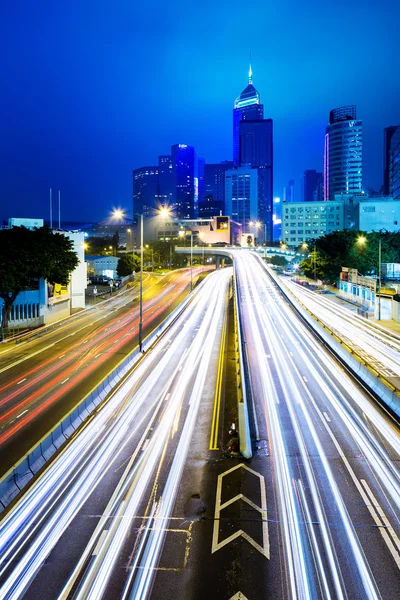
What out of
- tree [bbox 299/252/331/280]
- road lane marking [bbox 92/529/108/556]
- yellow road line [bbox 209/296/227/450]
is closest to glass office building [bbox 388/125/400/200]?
tree [bbox 299/252/331/280]

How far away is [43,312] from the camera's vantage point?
55.1 metres

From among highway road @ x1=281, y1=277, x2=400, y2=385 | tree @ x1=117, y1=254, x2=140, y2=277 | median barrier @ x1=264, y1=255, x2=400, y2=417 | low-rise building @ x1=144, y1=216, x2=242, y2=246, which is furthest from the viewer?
low-rise building @ x1=144, y1=216, x2=242, y2=246

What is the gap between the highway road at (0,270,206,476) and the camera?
905 inches

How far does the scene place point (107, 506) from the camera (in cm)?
1559

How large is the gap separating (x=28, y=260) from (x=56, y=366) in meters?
19.6

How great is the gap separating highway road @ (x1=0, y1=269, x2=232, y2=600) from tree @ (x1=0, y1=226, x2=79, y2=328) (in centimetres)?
2533

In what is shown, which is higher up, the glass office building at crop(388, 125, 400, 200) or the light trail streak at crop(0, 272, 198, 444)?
the glass office building at crop(388, 125, 400, 200)

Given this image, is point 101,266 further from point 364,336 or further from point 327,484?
point 327,484

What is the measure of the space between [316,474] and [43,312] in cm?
4426

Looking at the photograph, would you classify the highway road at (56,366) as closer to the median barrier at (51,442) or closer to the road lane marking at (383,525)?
the median barrier at (51,442)

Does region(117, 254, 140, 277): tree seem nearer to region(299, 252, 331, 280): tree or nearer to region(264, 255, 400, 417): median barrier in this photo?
region(299, 252, 331, 280): tree

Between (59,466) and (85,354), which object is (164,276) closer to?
(85,354)

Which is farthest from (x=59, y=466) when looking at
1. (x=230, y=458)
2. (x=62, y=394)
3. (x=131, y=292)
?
(x=131, y=292)

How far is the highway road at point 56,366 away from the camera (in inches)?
905
